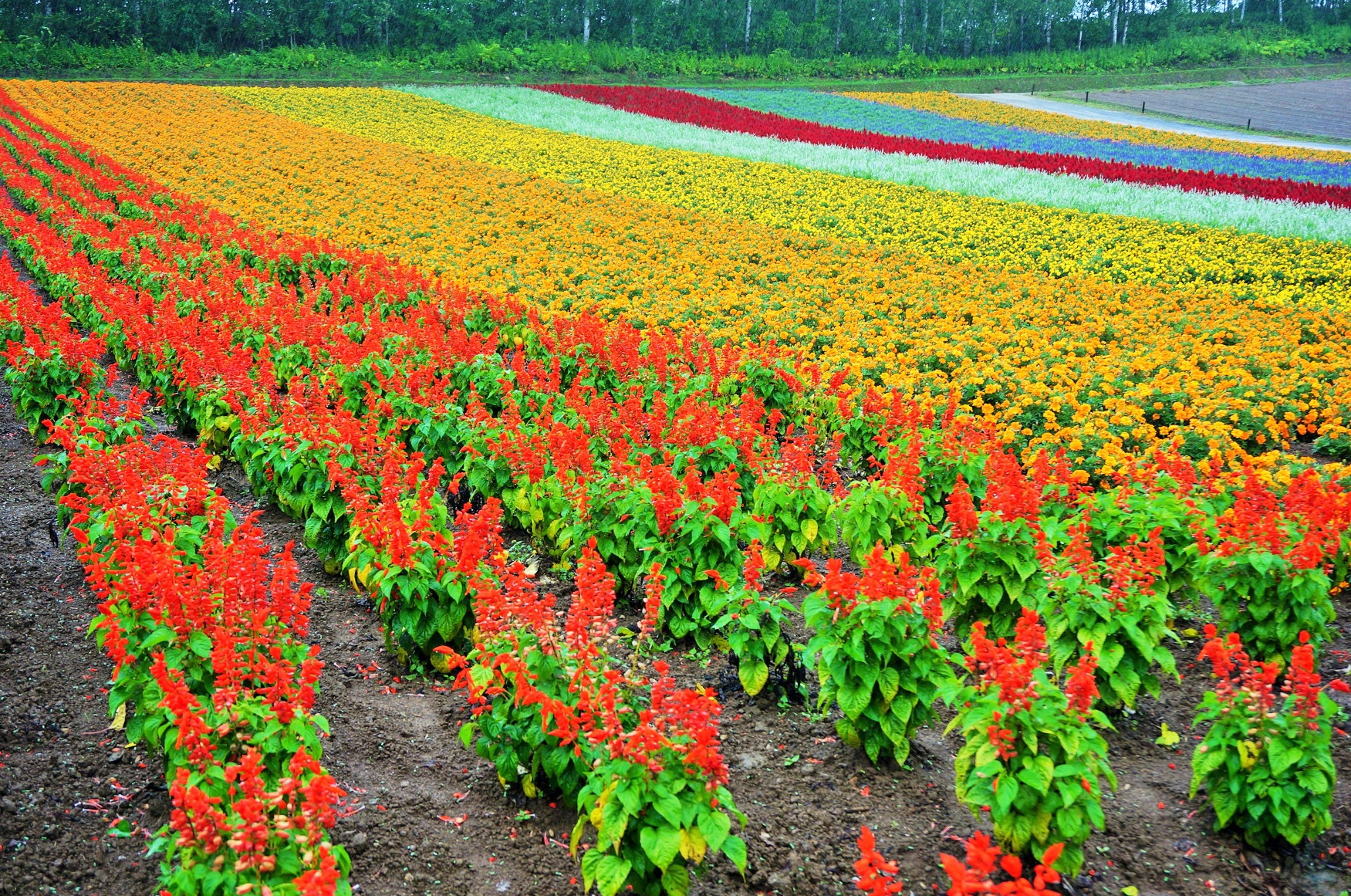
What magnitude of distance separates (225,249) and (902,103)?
38.7 metres

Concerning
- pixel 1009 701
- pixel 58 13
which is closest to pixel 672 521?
pixel 1009 701

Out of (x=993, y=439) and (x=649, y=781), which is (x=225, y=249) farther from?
(x=649, y=781)

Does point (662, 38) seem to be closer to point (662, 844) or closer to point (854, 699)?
point (854, 699)

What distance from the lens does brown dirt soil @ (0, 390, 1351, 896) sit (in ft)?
14.5

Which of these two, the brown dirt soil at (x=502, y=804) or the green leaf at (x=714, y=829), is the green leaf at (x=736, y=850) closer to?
the green leaf at (x=714, y=829)

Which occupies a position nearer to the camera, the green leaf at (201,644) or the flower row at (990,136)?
the green leaf at (201,644)

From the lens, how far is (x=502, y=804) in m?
4.90

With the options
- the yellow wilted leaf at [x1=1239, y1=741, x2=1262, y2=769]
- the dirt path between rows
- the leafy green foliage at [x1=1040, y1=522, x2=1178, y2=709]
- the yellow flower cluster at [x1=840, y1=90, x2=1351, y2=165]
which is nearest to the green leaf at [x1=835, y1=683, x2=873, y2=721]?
the leafy green foliage at [x1=1040, y1=522, x2=1178, y2=709]

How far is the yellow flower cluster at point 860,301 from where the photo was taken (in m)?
9.48

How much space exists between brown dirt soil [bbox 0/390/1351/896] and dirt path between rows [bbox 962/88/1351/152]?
37.8 meters

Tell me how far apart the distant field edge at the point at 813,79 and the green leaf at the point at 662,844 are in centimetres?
5057

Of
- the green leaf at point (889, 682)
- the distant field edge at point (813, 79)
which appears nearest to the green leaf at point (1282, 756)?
the green leaf at point (889, 682)

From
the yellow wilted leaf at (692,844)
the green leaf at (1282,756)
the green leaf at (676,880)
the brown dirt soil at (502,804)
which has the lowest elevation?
the brown dirt soil at (502,804)

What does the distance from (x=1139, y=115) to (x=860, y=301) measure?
39.3 meters
